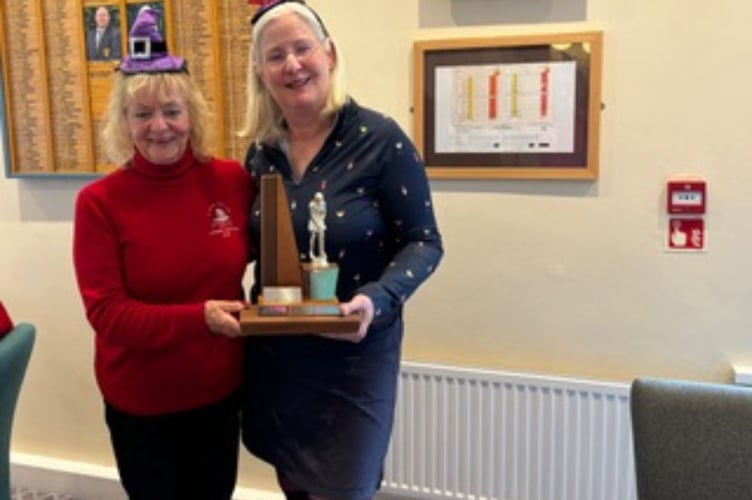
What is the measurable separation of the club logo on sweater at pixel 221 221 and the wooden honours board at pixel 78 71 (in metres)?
0.79

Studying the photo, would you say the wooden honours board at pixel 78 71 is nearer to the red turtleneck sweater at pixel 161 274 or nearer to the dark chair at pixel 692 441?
the red turtleneck sweater at pixel 161 274

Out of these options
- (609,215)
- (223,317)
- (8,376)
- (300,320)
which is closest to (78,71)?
(8,376)

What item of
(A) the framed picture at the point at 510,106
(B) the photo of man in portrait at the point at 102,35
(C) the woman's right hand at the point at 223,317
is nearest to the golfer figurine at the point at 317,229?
(C) the woman's right hand at the point at 223,317

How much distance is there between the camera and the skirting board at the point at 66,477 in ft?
8.42

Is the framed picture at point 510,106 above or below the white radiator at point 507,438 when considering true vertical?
above

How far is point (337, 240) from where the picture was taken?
134cm

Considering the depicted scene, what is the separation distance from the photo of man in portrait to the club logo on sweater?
1102 millimetres

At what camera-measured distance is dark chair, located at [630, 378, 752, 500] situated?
1006mm

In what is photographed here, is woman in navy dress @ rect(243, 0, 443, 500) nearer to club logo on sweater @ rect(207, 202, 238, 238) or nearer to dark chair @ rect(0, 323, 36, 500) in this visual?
club logo on sweater @ rect(207, 202, 238, 238)

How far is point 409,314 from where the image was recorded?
84.1 inches

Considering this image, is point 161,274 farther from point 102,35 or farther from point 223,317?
point 102,35

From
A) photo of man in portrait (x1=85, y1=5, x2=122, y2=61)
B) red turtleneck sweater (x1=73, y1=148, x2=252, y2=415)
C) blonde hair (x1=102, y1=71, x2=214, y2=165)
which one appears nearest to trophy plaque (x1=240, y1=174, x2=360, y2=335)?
red turtleneck sweater (x1=73, y1=148, x2=252, y2=415)

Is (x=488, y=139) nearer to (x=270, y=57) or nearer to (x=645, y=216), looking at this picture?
(x=645, y=216)

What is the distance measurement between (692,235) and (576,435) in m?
0.61
